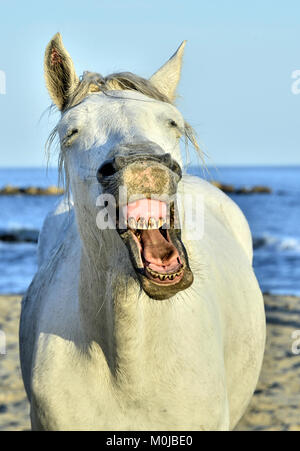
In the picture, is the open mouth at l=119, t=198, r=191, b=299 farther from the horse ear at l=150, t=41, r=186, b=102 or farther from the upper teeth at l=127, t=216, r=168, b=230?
the horse ear at l=150, t=41, r=186, b=102

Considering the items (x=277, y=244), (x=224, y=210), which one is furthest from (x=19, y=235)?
(x=224, y=210)

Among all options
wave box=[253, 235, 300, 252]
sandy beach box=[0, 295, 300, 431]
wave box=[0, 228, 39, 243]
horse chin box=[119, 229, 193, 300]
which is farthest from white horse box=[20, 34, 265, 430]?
wave box=[0, 228, 39, 243]

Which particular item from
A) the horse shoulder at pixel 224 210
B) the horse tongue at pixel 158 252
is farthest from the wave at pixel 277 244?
the horse tongue at pixel 158 252

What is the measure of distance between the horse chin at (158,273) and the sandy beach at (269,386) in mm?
3207

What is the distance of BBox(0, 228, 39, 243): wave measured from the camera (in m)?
20.7

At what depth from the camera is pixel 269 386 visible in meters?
6.01

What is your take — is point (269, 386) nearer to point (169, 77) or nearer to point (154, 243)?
point (169, 77)

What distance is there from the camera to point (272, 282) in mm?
12781

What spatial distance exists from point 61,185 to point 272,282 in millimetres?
10372

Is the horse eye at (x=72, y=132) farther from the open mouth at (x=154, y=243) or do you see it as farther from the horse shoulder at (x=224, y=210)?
the horse shoulder at (x=224, y=210)

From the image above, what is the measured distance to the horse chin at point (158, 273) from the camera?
2127 millimetres

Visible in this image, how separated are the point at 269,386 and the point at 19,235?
17062mm
